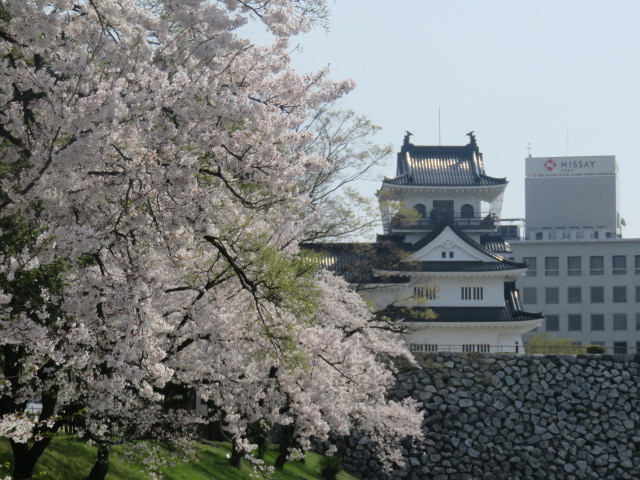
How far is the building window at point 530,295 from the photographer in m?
63.8

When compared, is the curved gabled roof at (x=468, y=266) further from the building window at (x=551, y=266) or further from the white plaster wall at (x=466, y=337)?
the building window at (x=551, y=266)

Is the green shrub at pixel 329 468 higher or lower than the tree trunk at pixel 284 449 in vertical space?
lower

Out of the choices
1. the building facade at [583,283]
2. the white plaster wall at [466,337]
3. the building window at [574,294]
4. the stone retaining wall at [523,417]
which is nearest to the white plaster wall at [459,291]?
the white plaster wall at [466,337]

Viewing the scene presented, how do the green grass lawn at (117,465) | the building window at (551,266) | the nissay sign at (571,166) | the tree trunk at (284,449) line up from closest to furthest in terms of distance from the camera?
1. the green grass lawn at (117,465)
2. the tree trunk at (284,449)
3. the building window at (551,266)
4. the nissay sign at (571,166)

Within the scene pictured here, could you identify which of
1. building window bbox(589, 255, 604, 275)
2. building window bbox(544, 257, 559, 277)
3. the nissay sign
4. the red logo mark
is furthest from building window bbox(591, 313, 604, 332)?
the red logo mark

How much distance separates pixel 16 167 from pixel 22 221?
0.54 meters

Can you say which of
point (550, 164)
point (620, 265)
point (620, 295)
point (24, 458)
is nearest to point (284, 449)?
point (24, 458)

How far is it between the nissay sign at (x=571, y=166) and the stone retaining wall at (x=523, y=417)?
124 ft

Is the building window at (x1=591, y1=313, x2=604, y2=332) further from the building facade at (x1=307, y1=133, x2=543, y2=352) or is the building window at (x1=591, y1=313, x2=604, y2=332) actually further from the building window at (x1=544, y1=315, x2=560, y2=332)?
the building facade at (x1=307, y1=133, x2=543, y2=352)

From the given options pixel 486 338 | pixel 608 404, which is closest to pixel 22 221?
pixel 608 404

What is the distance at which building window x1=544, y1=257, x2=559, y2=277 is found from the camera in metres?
64.1

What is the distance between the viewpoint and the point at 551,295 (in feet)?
209

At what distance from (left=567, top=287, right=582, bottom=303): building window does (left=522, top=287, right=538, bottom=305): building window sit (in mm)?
1975

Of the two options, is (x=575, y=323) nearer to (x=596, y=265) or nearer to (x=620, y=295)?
(x=620, y=295)
